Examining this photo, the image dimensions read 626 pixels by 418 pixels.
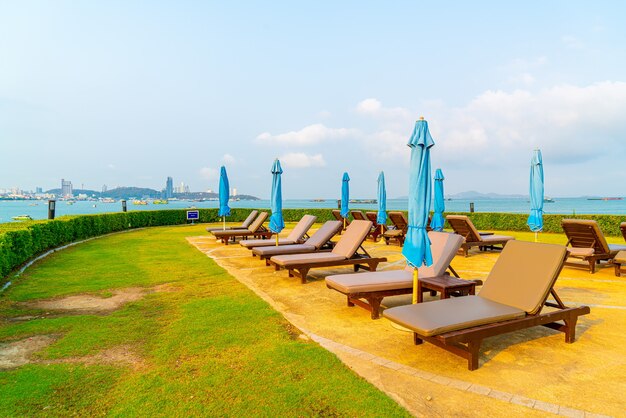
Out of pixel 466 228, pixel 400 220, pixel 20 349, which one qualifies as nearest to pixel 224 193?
pixel 400 220

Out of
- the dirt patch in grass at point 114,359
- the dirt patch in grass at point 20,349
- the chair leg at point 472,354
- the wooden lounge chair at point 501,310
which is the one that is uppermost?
the wooden lounge chair at point 501,310

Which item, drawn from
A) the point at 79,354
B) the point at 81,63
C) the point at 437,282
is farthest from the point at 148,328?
the point at 81,63

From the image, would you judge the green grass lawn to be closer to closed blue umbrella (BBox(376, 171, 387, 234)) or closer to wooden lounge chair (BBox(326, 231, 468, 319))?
wooden lounge chair (BBox(326, 231, 468, 319))

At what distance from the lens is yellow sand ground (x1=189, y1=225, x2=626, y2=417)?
3.26 metres

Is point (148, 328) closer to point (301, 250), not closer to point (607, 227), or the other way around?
point (301, 250)

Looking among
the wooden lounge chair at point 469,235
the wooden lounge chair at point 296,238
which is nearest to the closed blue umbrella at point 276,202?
the wooden lounge chair at point 296,238

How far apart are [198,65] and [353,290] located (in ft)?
63.3

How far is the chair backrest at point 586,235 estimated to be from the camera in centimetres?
912

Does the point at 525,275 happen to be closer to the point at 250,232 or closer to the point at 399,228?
the point at 399,228

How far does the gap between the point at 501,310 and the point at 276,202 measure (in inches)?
337

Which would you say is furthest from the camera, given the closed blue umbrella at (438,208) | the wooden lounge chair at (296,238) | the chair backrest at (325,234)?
the closed blue umbrella at (438,208)

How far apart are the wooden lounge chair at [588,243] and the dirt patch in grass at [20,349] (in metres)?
10.4

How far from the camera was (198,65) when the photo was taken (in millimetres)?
20906

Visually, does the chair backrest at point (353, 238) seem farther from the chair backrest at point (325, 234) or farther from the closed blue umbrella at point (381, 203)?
the closed blue umbrella at point (381, 203)
